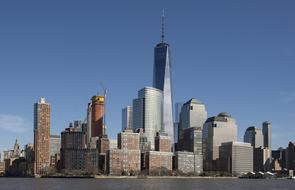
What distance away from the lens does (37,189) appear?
498 feet

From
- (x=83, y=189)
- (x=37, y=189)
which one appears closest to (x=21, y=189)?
(x=37, y=189)

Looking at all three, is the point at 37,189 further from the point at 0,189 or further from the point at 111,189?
the point at 111,189

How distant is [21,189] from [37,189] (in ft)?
14.7

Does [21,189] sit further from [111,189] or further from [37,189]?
[111,189]

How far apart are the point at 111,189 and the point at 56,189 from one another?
1478 centimetres

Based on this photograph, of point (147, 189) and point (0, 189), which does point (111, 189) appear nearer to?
point (147, 189)

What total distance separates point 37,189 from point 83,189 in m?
12.8

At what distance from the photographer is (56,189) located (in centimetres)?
15062

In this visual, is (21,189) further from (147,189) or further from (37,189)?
(147,189)

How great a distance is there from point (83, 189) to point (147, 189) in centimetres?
1738

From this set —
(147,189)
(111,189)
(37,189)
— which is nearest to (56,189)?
(37,189)

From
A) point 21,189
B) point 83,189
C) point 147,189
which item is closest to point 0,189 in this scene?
point 21,189

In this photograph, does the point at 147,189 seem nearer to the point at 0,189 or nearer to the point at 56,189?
the point at 56,189

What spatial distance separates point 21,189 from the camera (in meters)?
150
